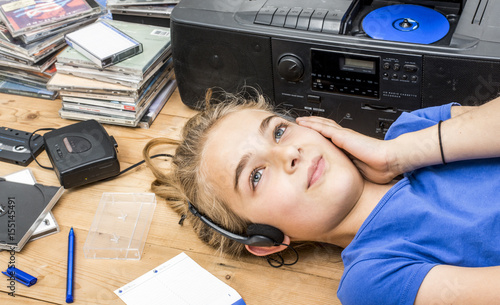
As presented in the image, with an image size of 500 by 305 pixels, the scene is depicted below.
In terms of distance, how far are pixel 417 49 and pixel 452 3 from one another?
0.57ft

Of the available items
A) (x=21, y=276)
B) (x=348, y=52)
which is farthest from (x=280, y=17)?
(x=21, y=276)

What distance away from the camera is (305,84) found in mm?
1023

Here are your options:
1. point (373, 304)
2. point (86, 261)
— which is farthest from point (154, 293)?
point (373, 304)

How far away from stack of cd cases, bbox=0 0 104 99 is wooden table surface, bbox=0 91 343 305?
1.04 feet

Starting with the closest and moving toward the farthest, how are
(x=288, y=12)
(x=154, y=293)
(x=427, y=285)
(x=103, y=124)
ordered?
(x=427, y=285) → (x=154, y=293) → (x=288, y=12) → (x=103, y=124)

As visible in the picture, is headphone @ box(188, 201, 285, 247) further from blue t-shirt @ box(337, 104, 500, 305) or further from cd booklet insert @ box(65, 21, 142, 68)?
cd booklet insert @ box(65, 21, 142, 68)

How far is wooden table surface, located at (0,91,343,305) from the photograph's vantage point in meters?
0.83

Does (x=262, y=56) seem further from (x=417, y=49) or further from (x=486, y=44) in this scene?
(x=486, y=44)

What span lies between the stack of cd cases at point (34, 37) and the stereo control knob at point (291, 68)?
1.84 ft

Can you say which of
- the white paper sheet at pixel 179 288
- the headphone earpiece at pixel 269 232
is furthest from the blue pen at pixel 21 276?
the headphone earpiece at pixel 269 232

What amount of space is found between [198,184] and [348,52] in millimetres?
359

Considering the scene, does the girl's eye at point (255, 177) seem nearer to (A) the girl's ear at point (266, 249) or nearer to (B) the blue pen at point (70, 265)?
(A) the girl's ear at point (266, 249)

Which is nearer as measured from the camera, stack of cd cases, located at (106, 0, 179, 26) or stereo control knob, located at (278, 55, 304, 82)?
stereo control knob, located at (278, 55, 304, 82)

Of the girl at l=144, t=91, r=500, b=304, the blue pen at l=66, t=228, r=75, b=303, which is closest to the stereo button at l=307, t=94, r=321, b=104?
the girl at l=144, t=91, r=500, b=304
